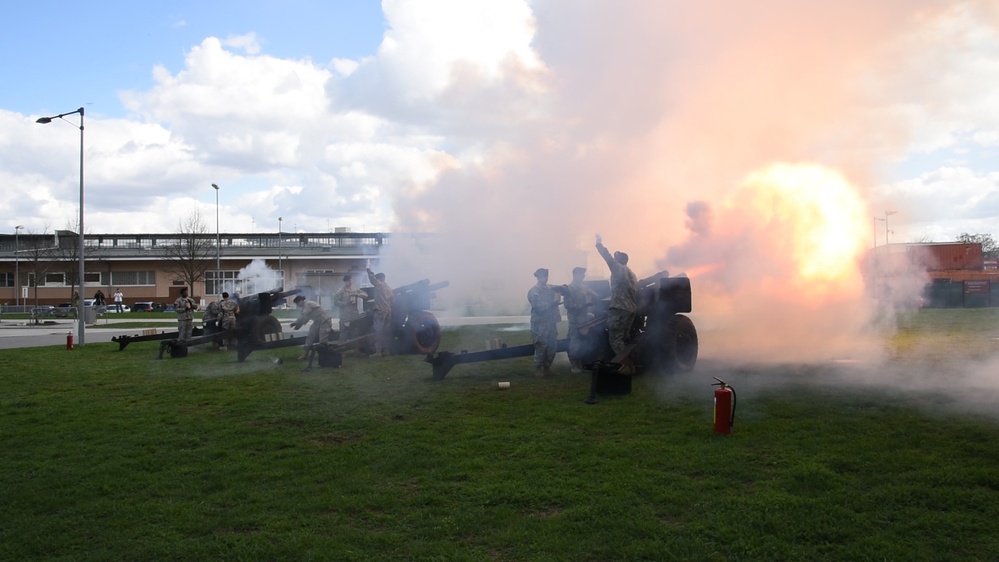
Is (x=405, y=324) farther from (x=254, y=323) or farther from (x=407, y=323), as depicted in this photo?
(x=254, y=323)

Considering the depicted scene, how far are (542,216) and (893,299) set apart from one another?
12.3m

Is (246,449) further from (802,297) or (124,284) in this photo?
(124,284)

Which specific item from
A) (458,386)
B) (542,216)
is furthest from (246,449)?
(542,216)

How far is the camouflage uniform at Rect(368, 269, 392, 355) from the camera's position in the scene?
1677 cm

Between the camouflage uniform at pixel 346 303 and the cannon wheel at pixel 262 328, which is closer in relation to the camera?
the camouflage uniform at pixel 346 303

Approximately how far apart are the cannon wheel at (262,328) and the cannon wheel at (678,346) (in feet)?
35.0

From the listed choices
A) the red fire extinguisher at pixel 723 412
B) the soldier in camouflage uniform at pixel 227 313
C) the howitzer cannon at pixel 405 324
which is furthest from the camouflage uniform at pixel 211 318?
the red fire extinguisher at pixel 723 412

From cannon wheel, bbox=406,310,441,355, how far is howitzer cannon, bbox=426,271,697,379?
453 centimetres

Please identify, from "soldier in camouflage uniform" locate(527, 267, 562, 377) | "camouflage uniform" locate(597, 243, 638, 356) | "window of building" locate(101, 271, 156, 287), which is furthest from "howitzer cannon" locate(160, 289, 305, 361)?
"window of building" locate(101, 271, 156, 287)

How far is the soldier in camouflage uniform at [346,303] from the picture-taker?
1695 centimetres

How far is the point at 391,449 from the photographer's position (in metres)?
7.70

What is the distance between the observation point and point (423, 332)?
1739 cm

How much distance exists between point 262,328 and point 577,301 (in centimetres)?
929

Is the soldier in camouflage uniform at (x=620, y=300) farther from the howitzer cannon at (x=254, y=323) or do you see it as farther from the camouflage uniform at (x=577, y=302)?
the howitzer cannon at (x=254, y=323)
